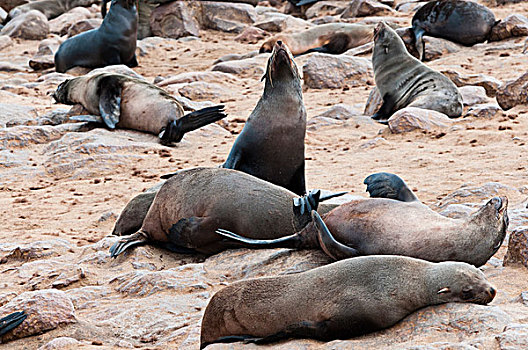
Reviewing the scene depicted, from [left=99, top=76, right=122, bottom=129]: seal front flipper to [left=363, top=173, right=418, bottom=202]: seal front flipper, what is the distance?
4.60 metres

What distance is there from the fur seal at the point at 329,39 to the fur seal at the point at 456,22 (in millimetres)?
1481

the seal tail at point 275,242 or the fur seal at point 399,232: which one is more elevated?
the fur seal at point 399,232

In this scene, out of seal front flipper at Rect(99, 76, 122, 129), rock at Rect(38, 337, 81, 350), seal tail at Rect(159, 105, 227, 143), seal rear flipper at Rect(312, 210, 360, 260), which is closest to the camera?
rock at Rect(38, 337, 81, 350)

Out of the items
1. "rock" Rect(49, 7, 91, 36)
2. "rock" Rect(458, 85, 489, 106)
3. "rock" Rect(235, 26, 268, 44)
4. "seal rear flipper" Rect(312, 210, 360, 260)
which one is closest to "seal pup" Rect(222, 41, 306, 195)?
"seal rear flipper" Rect(312, 210, 360, 260)

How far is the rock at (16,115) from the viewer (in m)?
8.23

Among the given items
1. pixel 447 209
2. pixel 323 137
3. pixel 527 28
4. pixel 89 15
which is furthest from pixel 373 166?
pixel 89 15

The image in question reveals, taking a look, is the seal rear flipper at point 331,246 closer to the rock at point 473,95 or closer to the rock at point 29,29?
the rock at point 473,95

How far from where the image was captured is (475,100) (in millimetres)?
8039

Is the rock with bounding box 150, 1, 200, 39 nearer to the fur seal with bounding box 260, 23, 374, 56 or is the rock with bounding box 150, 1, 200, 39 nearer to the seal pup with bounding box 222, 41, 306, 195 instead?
the fur seal with bounding box 260, 23, 374, 56

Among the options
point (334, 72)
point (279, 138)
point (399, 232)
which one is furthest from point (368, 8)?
point (399, 232)

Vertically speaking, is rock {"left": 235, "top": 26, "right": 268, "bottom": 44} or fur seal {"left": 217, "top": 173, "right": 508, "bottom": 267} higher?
fur seal {"left": 217, "top": 173, "right": 508, "bottom": 267}

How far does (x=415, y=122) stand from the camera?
7.07 meters

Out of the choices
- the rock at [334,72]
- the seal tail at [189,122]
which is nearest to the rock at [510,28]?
the rock at [334,72]

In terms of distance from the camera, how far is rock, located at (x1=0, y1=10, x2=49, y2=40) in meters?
16.3
